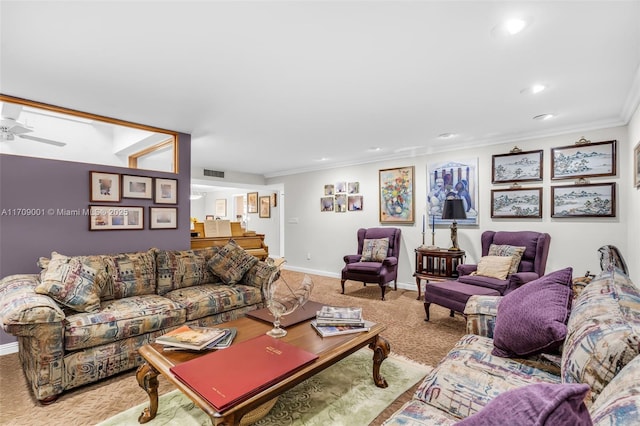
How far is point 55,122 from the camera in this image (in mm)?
3066

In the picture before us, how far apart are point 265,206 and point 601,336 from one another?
25.1 feet

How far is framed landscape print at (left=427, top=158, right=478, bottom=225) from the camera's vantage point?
4492 millimetres

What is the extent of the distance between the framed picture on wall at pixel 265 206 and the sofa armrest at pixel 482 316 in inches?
260

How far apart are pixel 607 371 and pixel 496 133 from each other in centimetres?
374

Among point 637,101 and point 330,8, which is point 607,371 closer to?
point 330,8

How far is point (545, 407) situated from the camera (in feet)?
1.70

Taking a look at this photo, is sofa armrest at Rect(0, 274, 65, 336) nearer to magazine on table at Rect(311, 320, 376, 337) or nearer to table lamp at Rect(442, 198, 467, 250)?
magazine on table at Rect(311, 320, 376, 337)

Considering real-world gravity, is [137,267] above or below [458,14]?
below

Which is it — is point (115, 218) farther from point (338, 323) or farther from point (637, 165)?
point (637, 165)

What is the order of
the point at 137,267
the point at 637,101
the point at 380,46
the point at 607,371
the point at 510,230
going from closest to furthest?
the point at 607,371 < the point at 380,46 < the point at 637,101 < the point at 137,267 < the point at 510,230

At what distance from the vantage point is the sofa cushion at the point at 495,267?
3512mm

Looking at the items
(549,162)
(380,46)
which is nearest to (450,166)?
(549,162)

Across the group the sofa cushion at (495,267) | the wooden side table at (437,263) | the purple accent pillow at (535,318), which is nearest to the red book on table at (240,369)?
the purple accent pillow at (535,318)

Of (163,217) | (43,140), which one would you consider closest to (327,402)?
(163,217)
